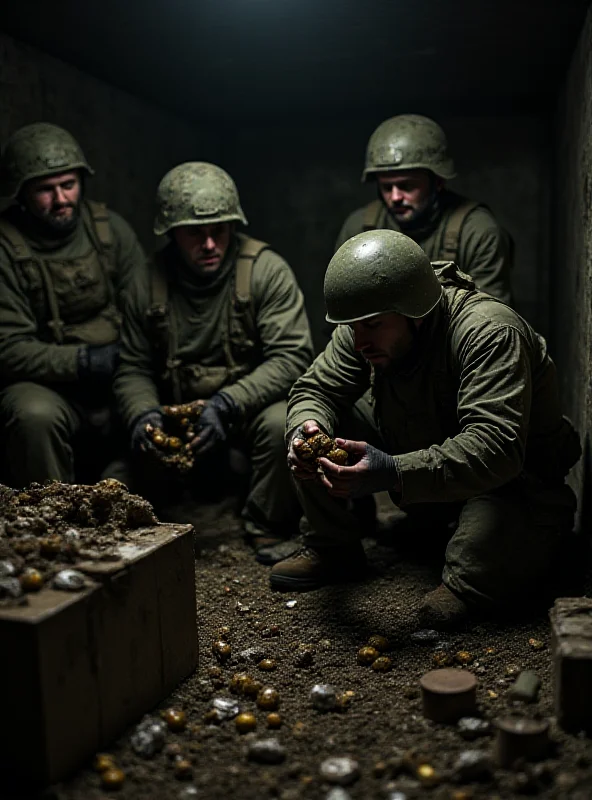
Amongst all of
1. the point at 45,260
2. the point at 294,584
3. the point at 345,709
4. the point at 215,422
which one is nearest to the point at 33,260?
the point at 45,260

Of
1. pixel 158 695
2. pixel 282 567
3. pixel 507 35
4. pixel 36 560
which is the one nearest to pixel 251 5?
pixel 507 35

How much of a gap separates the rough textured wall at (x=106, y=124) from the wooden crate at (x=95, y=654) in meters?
3.20

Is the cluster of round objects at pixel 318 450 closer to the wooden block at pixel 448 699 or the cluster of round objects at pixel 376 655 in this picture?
the cluster of round objects at pixel 376 655

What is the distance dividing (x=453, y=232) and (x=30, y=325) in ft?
8.05

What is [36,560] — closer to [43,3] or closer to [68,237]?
[68,237]

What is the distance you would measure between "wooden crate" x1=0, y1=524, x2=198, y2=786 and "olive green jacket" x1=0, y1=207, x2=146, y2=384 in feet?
6.04

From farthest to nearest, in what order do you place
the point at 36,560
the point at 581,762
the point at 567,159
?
the point at 567,159
the point at 36,560
the point at 581,762

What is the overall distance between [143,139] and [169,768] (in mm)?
5002

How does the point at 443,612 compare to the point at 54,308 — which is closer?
the point at 443,612

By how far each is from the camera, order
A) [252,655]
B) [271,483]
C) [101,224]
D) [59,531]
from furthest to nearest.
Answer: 1. [101,224]
2. [271,483]
3. [252,655]
4. [59,531]

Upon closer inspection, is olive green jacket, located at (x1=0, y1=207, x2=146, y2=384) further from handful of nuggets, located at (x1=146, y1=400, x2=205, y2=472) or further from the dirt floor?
the dirt floor

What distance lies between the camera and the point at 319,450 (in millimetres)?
3283

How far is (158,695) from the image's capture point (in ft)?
9.28

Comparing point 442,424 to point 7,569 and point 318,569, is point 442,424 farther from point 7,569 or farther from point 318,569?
point 7,569
